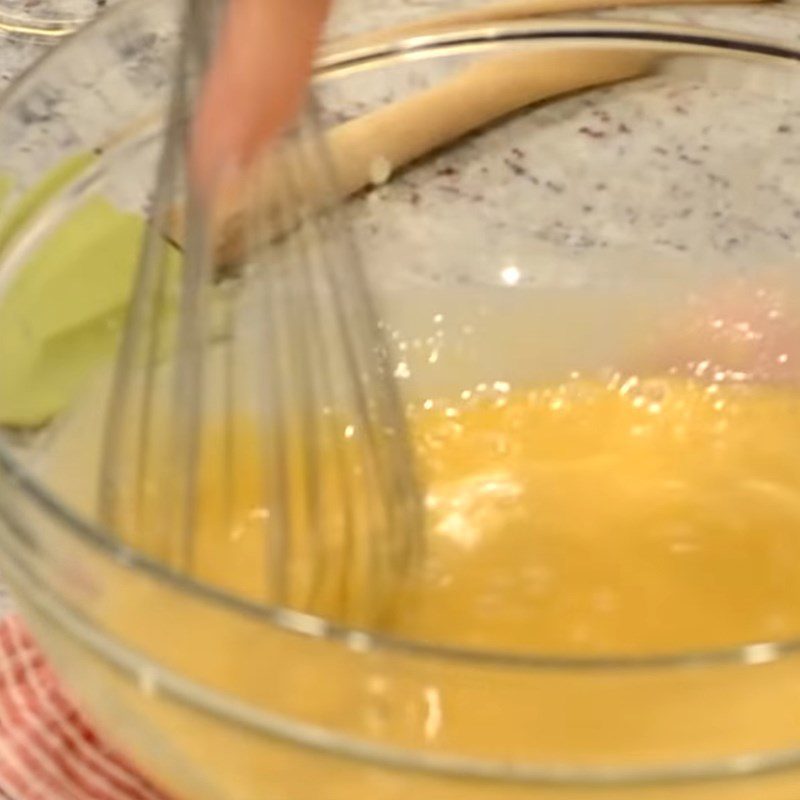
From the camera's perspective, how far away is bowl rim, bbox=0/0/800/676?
0.35m

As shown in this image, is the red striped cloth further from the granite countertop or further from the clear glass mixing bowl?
the granite countertop

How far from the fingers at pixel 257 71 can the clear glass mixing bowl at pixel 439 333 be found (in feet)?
0.36

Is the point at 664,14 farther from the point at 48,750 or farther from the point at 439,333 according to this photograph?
the point at 48,750

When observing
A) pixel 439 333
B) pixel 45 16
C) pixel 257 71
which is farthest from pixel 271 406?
pixel 45 16

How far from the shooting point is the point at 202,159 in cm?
41

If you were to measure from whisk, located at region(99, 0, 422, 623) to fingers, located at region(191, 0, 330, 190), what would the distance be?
88 millimetres

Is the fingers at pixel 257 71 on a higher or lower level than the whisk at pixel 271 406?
higher

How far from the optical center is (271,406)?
0.61 m

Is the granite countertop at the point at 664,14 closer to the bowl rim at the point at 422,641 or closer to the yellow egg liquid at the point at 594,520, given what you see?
the bowl rim at the point at 422,641

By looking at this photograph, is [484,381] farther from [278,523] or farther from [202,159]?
[202,159]

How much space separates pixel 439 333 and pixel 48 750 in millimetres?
274

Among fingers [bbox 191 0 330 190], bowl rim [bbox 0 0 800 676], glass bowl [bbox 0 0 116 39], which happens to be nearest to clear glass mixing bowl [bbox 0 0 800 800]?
bowl rim [bbox 0 0 800 676]

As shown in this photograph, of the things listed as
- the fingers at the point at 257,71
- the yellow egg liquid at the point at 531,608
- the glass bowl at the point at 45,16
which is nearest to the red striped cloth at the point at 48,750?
the yellow egg liquid at the point at 531,608

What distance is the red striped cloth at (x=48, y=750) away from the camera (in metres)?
0.50
